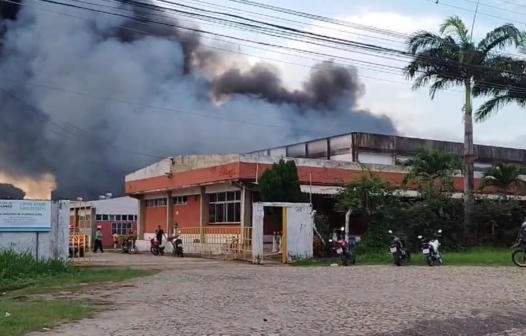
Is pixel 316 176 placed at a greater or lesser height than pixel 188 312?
greater

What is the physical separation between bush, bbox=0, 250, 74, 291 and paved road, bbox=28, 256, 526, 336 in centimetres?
265

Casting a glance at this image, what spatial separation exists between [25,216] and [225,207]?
495 inches

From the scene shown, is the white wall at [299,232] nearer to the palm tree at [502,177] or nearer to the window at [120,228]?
the palm tree at [502,177]

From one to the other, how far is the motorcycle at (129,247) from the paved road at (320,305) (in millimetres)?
15716

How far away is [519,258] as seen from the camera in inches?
748

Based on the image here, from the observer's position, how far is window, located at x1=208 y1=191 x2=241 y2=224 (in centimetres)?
2895

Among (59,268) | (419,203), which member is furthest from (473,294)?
(419,203)

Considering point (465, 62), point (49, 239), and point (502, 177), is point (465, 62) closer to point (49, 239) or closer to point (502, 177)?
point (502, 177)

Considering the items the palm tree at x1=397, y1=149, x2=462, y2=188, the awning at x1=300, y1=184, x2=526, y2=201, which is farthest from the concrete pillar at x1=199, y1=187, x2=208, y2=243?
the palm tree at x1=397, y1=149, x2=462, y2=188

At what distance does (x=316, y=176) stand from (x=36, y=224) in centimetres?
1338

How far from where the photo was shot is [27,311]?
1023 centimetres

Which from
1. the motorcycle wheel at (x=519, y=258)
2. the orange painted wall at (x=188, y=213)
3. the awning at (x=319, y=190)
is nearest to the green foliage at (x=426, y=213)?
the awning at (x=319, y=190)

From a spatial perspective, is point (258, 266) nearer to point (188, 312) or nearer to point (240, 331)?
point (188, 312)

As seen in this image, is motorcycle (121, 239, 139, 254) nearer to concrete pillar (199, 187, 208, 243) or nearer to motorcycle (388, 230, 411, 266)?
concrete pillar (199, 187, 208, 243)
